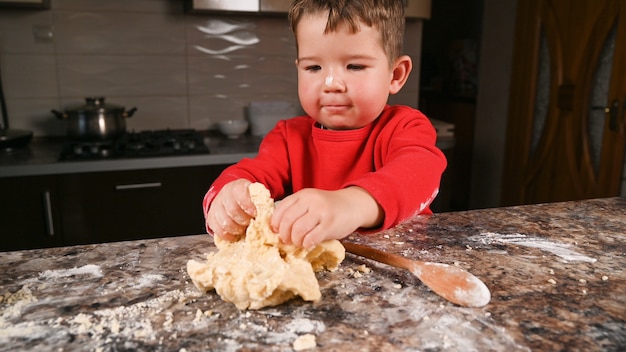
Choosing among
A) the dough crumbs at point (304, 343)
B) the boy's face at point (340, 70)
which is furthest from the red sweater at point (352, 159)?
the dough crumbs at point (304, 343)

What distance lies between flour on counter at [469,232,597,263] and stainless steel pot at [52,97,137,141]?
1827mm

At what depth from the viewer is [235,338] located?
0.57 meters

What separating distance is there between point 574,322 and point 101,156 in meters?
1.88

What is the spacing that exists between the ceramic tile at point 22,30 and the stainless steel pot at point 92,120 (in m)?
0.38

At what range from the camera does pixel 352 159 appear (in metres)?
1.08

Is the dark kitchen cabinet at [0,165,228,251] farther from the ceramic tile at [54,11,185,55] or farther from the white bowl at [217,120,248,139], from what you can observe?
the ceramic tile at [54,11,185,55]

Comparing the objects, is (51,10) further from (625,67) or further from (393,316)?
(625,67)

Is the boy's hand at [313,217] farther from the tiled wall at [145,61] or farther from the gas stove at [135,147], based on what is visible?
the tiled wall at [145,61]

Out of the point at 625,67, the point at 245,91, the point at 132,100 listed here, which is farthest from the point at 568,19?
the point at 132,100

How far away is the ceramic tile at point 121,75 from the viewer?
2.46m

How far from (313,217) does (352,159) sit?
1.44 feet

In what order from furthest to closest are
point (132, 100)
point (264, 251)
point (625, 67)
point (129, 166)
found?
point (132, 100) → point (625, 67) → point (129, 166) → point (264, 251)

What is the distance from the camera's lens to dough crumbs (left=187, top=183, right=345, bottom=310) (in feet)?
2.08

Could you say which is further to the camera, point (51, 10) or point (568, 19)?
point (568, 19)
